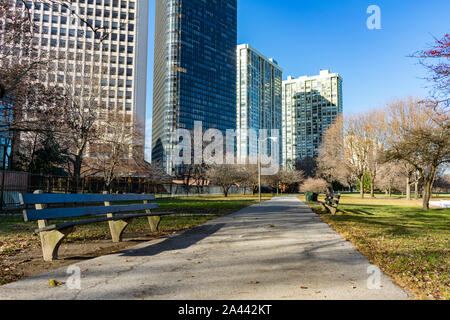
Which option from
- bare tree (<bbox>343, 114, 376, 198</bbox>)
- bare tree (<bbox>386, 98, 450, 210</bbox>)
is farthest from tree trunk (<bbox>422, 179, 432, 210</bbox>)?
bare tree (<bbox>343, 114, 376, 198</bbox>)

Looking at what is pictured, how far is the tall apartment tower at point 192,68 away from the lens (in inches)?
4840

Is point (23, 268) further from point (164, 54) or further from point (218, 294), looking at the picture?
point (164, 54)

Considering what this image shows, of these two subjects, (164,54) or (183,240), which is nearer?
(183,240)

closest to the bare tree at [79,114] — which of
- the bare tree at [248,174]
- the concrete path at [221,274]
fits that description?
the concrete path at [221,274]

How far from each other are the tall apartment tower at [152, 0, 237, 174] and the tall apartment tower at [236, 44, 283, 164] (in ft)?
24.4

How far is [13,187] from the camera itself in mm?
14266

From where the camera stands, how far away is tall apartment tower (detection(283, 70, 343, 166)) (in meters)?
140

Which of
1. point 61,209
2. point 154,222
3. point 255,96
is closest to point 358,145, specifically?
point 154,222

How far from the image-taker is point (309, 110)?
14712cm

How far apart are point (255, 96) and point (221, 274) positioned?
157 metres

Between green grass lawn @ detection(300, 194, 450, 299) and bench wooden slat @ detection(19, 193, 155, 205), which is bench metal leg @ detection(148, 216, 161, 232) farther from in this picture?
green grass lawn @ detection(300, 194, 450, 299)

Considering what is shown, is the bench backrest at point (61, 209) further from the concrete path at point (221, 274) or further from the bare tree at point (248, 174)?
the bare tree at point (248, 174)

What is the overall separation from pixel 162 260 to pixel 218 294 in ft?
5.70
